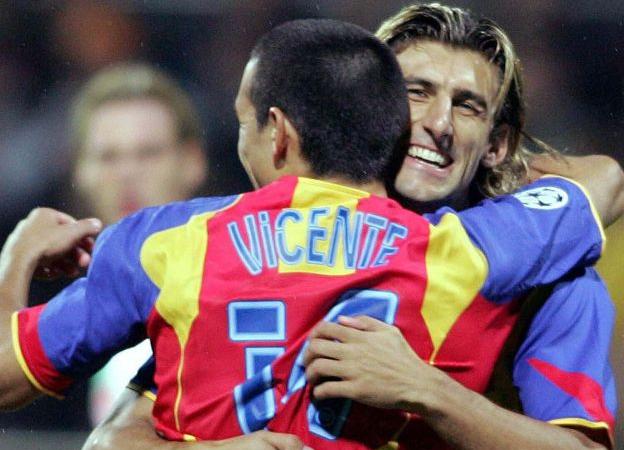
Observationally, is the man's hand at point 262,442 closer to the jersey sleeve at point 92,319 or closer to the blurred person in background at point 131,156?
the jersey sleeve at point 92,319

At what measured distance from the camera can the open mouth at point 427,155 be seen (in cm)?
267

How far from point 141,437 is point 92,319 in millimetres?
232

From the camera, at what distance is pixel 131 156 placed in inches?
199

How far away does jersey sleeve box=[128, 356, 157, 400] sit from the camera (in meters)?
2.39

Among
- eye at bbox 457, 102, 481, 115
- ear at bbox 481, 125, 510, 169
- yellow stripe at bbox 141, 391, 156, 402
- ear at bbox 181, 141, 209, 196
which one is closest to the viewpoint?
yellow stripe at bbox 141, 391, 156, 402

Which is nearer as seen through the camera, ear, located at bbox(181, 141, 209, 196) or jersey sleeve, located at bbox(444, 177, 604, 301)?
jersey sleeve, located at bbox(444, 177, 604, 301)

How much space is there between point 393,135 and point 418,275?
0.30 m

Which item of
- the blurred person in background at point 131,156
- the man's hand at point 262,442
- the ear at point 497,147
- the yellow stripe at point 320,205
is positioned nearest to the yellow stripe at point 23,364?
the man's hand at point 262,442

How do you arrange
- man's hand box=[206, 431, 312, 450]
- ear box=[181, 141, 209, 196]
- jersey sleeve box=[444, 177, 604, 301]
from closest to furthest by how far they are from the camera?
man's hand box=[206, 431, 312, 450] < jersey sleeve box=[444, 177, 604, 301] < ear box=[181, 141, 209, 196]

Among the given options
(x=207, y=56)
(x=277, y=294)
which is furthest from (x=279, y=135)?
(x=207, y=56)

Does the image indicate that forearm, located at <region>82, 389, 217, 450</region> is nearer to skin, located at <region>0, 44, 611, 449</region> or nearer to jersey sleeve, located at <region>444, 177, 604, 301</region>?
skin, located at <region>0, 44, 611, 449</region>

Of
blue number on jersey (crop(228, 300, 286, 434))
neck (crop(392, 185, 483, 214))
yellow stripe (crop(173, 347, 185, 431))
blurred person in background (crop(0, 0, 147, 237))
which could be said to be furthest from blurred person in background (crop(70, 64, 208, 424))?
blue number on jersey (crop(228, 300, 286, 434))

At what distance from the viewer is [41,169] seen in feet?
19.5

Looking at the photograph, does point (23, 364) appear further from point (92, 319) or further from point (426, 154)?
point (426, 154)
